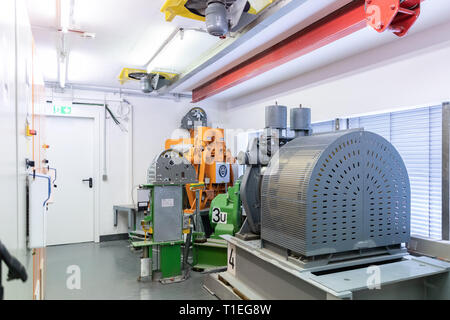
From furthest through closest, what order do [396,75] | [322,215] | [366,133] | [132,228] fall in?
[132,228]
[396,75]
[366,133]
[322,215]

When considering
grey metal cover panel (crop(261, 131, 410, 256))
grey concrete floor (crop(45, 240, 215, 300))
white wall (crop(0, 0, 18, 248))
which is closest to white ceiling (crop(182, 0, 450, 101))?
grey metal cover panel (crop(261, 131, 410, 256))

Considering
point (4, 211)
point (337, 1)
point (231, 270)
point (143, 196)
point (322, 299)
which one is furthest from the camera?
point (143, 196)

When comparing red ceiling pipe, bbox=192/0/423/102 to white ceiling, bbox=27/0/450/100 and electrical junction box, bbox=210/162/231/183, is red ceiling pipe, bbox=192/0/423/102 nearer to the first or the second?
white ceiling, bbox=27/0/450/100

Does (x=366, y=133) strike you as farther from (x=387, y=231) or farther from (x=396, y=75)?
(x=396, y=75)

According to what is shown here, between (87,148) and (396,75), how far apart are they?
5.30 metres

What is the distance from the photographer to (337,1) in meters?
2.80

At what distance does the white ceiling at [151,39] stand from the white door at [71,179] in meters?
1.11

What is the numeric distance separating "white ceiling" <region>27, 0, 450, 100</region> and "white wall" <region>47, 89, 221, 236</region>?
1.00m

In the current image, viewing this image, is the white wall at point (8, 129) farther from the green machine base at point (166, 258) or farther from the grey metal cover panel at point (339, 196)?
the green machine base at point (166, 258)

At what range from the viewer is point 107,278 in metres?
4.14

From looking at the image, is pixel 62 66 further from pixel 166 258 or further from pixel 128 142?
pixel 166 258

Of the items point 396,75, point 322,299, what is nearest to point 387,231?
point 322,299

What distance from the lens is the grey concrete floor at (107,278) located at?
361 cm

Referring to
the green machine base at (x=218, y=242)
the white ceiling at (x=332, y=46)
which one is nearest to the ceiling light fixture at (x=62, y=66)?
the white ceiling at (x=332, y=46)
